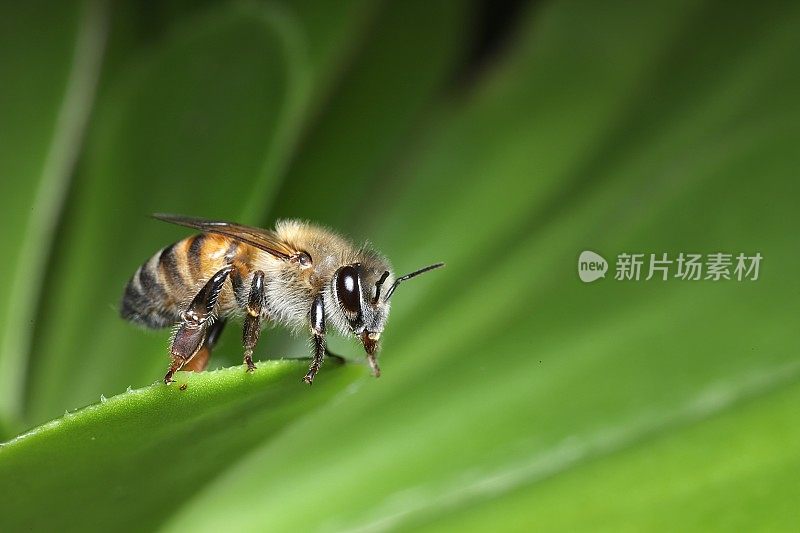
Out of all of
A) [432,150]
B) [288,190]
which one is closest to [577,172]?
[432,150]

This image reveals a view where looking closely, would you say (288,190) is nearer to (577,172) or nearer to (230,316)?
(230,316)

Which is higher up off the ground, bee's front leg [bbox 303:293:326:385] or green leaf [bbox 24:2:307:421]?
green leaf [bbox 24:2:307:421]

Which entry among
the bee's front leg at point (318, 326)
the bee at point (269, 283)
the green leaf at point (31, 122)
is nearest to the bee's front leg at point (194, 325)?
the bee at point (269, 283)

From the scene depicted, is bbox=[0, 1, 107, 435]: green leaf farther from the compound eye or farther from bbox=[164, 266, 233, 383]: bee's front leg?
the compound eye

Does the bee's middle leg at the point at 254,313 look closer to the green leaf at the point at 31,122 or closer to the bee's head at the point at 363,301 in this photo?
the bee's head at the point at 363,301

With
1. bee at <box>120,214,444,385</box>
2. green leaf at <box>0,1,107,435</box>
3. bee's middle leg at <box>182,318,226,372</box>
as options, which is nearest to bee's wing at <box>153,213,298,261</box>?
bee at <box>120,214,444,385</box>
